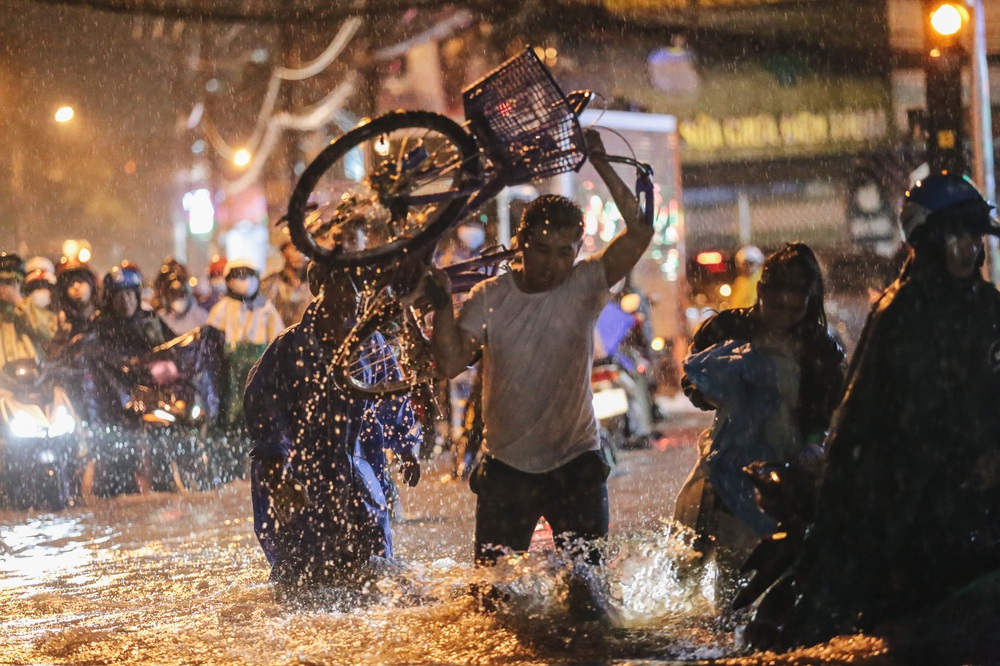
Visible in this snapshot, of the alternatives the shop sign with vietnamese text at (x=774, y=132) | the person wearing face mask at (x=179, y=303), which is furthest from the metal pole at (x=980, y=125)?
the shop sign with vietnamese text at (x=774, y=132)

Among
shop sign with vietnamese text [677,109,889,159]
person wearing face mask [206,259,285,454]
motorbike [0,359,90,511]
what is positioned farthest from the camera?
shop sign with vietnamese text [677,109,889,159]

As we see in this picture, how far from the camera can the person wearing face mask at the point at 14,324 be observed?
11758 millimetres

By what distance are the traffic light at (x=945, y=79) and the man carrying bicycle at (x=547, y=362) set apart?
28.7 ft

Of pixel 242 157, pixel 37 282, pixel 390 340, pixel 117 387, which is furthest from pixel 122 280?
pixel 242 157

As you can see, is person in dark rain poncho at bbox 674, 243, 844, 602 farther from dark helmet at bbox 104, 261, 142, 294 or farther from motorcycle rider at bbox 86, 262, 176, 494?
dark helmet at bbox 104, 261, 142, 294

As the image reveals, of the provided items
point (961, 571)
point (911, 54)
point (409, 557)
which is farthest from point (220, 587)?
point (911, 54)

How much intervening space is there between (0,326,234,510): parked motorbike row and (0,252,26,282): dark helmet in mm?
973

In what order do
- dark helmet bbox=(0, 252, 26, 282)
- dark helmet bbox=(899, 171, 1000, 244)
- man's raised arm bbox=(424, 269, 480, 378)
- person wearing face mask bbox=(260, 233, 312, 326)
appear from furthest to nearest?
person wearing face mask bbox=(260, 233, 312, 326) → dark helmet bbox=(0, 252, 26, 282) → man's raised arm bbox=(424, 269, 480, 378) → dark helmet bbox=(899, 171, 1000, 244)

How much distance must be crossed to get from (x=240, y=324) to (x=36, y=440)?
193 cm

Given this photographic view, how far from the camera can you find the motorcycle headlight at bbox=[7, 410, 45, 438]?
1120cm

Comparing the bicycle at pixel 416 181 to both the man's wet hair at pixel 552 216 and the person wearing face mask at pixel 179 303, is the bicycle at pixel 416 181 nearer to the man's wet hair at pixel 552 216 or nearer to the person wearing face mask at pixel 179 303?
the man's wet hair at pixel 552 216

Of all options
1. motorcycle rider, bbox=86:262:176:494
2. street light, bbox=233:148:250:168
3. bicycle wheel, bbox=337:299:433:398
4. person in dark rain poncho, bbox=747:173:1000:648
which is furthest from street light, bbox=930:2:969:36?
street light, bbox=233:148:250:168

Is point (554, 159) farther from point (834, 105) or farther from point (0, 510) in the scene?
point (834, 105)

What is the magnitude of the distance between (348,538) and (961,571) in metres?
2.63
